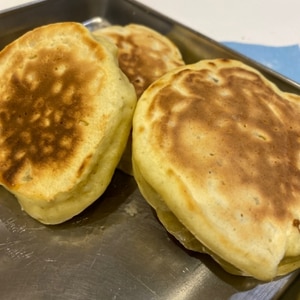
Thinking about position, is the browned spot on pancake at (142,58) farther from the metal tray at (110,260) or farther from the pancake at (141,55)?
the metal tray at (110,260)

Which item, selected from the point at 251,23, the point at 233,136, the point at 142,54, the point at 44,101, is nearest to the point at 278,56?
the point at 251,23

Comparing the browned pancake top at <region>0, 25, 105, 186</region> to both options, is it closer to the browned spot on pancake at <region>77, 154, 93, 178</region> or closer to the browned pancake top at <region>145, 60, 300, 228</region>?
the browned spot on pancake at <region>77, 154, 93, 178</region>

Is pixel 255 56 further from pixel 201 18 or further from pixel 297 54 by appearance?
pixel 201 18

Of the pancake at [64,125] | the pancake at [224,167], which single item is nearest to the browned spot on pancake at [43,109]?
the pancake at [64,125]

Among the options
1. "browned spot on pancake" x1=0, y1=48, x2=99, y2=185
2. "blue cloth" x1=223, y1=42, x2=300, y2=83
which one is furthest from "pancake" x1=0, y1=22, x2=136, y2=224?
"blue cloth" x1=223, y1=42, x2=300, y2=83

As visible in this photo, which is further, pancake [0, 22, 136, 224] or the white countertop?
the white countertop

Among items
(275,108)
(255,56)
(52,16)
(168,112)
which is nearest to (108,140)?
(168,112)
